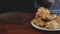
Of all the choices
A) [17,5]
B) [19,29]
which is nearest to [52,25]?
[19,29]

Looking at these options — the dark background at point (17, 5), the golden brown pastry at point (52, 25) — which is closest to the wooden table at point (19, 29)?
the golden brown pastry at point (52, 25)

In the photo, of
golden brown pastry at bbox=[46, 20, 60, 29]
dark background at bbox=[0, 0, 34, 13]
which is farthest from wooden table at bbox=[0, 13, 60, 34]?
dark background at bbox=[0, 0, 34, 13]

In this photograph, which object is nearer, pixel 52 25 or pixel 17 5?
pixel 52 25

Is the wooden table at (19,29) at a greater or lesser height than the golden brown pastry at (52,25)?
lesser

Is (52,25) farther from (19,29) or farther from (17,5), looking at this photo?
(17,5)

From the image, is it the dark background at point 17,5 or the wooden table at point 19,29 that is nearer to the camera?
the wooden table at point 19,29

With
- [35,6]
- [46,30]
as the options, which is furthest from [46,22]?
[35,6]

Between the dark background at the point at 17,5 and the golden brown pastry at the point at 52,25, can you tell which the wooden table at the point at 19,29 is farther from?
the dark background at the point at 17,5

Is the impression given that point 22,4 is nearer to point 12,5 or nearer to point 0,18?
point 12,5

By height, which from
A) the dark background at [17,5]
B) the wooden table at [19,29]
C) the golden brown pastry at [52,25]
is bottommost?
the wooden table at [19,29]
